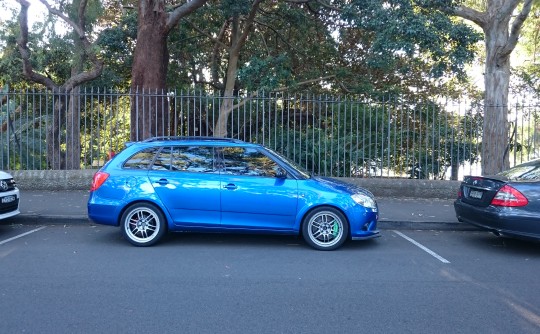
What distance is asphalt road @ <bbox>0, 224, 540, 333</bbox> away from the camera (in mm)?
4512

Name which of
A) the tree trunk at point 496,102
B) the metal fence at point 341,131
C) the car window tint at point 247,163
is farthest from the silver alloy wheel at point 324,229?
the tree trunk at point 496,102

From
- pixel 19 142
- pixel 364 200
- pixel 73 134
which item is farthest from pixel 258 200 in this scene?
pixel 19 142

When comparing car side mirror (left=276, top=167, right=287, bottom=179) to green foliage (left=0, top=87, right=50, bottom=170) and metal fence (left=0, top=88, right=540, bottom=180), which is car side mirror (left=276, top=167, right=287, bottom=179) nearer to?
metal fence (left=0, top=88, right=540, bottom=180)

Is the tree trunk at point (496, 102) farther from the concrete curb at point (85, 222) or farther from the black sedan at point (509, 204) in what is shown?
the black sedan at point (509, 204)

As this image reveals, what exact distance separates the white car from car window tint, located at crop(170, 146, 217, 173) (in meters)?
2.79

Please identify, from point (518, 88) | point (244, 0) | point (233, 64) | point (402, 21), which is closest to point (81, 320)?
point (402, 21)

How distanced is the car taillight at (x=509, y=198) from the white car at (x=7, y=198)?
735cm

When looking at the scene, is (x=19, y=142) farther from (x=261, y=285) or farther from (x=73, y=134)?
(x=261, y=285)

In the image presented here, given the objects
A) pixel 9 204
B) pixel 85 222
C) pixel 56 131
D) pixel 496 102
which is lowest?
pixel 85 222

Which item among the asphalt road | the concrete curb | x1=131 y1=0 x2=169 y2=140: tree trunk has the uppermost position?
x1=131 y1=0 x2=169 y2=140: tree trunk

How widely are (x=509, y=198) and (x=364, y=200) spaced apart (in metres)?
2.01

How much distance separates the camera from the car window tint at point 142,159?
7.36m

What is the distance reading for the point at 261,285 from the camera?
5602 mm

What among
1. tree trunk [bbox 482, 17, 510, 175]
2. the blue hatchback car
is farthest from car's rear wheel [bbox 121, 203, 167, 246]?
tree trunk [bbox 482, 17, 510, 175]
